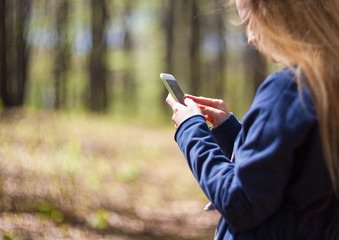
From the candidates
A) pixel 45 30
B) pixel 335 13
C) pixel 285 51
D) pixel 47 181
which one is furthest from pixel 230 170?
pixel 45 30

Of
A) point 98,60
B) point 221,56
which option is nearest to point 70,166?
point 98,60

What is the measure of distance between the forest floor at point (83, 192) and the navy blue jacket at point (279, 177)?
311 cm

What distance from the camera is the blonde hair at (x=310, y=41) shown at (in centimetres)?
126

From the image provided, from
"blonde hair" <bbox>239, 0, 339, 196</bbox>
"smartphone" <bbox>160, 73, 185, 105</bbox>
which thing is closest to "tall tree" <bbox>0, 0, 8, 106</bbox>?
"smartphone" <bbox>160, 73, 185, 105</bbox>

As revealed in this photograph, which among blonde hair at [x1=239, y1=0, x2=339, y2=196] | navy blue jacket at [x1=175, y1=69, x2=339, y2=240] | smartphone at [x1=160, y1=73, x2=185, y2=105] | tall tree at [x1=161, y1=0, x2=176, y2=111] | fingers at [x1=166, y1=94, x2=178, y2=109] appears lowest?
navy blue jacket at [x1=175, y1=69, x2=339, y2=240]

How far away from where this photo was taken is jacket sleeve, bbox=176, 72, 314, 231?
1222mm

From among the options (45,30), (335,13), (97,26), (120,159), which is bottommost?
(120,159)

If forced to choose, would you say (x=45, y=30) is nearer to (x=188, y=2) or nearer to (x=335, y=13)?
(x=335, y=13)

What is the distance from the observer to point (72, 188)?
5.60 metres

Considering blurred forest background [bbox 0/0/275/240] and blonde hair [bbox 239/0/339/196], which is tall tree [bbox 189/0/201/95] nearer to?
blurred forest background [bbox 0/0/275/240]

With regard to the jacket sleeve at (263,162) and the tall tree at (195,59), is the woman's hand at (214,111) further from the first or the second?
the tall tree at (195,59)

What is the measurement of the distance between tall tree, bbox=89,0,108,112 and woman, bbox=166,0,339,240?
17.3m

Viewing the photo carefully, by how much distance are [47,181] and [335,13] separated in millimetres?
4794

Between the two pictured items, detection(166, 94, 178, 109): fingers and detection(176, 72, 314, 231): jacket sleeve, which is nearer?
detection(176, 72, 314, 231): jacket sleeve
